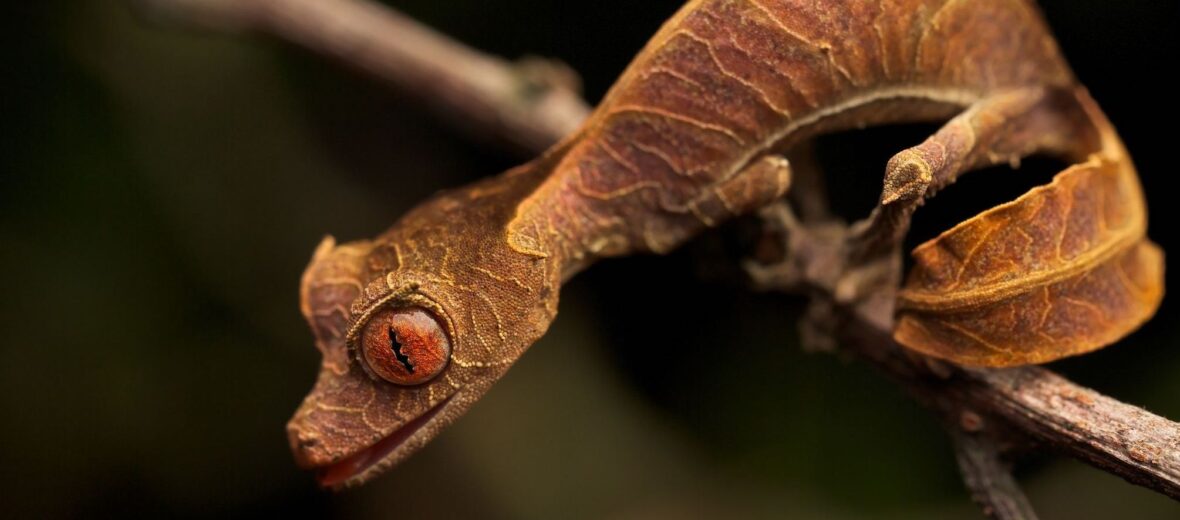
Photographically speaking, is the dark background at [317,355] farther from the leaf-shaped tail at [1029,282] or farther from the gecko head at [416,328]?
the gecko head at [416,328]

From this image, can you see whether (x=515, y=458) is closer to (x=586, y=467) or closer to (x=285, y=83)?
(x=586, y=467)

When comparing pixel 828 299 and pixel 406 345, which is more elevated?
pixel 406 345

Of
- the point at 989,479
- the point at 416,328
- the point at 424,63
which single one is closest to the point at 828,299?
the point at 989,479

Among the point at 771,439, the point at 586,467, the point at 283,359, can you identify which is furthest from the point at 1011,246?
the point at 283,359

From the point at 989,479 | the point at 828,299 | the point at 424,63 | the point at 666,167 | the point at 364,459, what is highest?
the point at 424,63

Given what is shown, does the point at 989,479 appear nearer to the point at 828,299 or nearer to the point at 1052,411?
the point at 1052,411

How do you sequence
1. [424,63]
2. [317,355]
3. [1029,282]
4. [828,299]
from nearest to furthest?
[1029,282] < [828,299] < [317,355] < [424,63]
